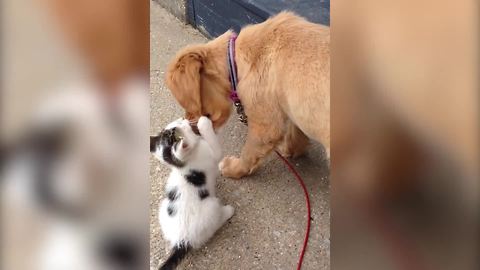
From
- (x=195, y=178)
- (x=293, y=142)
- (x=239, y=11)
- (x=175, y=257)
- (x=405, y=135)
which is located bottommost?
(x=175, y=257)

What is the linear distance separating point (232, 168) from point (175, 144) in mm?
580

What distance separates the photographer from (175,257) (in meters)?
2.32

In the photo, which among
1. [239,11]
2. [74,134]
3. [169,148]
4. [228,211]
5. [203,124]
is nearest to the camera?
[74,134]

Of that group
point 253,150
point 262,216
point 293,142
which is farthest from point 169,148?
point 293,142

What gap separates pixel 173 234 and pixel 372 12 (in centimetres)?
190

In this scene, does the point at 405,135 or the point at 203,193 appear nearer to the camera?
the point at 405,135

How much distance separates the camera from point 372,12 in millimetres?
656

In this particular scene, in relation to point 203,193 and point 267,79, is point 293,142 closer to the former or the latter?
point 267,79

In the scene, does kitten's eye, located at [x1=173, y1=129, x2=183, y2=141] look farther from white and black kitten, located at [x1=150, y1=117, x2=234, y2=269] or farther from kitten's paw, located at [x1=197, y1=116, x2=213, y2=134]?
kitten's paw, located at [x1=197, y1=116, x2=213, y2=134]

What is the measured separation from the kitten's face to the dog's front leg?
32 centimetres

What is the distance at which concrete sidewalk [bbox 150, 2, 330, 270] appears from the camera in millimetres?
2502

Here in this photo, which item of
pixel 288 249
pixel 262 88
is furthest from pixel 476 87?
pixel 288 249

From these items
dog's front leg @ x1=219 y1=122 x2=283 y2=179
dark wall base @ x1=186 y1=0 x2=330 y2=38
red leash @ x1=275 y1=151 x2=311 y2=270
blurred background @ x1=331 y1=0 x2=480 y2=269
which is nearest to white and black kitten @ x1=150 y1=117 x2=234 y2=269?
dog's front leg @ x1=219 y1=122 x2=283 y2=179

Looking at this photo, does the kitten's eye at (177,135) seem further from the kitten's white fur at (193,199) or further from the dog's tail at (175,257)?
the dog's tail at (175,257)
